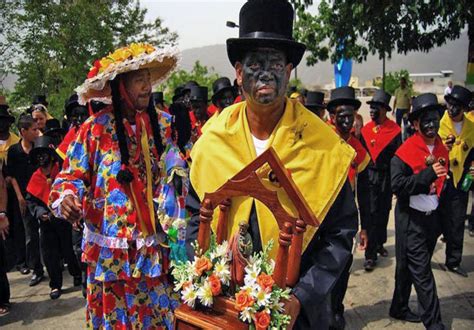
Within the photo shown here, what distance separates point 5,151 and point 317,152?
20.3 feet

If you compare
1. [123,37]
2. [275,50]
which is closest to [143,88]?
[275,50]

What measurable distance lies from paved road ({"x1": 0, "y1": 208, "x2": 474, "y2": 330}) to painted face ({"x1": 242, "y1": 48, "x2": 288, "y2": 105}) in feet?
11.6

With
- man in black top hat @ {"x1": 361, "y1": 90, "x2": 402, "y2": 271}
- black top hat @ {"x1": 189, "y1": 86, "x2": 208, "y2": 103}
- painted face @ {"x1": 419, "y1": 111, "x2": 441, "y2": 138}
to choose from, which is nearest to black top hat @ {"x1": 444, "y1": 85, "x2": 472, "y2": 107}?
man in black top hat @ {"x1": 361, "y1": 90, "x2": 402, "y2": 271}

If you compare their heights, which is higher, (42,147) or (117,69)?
(117,69)

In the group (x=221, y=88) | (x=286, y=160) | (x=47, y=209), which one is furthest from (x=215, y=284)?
(x=221, y=88)

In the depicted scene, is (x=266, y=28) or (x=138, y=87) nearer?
(x=266, y=28)

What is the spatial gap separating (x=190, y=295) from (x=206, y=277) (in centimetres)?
10

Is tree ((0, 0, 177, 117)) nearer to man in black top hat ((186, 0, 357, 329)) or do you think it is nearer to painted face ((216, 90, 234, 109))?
painted face ((216, 90, 234, 109))

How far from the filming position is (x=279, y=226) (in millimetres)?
1943

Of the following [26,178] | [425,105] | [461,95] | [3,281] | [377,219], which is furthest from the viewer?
[26,178]

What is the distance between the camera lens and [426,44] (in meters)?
10.5

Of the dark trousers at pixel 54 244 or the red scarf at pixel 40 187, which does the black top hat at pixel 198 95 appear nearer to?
the red scarf at pixel 40 187

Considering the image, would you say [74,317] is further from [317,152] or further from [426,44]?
[426,44]

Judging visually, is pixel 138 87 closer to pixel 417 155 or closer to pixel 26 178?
pixel 417 155
